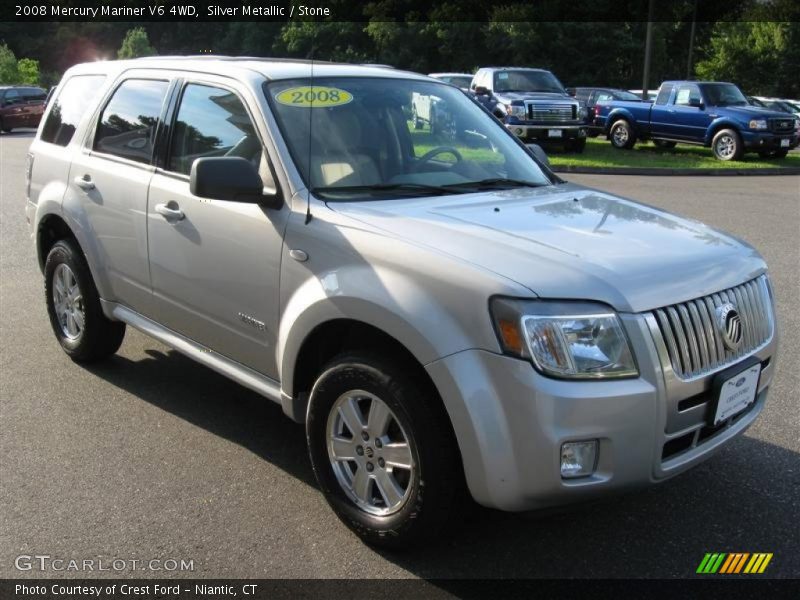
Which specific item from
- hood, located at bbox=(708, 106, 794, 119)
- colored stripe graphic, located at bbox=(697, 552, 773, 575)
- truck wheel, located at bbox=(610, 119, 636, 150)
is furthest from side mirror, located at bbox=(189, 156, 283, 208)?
truck wheel, located at bbox=(610, 119, 636, 150)

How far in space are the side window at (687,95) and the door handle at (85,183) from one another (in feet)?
61.9

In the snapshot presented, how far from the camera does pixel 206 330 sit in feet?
13.5

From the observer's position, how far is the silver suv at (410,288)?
2.81 metres

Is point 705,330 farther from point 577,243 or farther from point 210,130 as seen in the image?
point 210,130

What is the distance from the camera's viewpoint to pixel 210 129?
419cm

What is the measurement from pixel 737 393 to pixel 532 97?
1792 centimetres

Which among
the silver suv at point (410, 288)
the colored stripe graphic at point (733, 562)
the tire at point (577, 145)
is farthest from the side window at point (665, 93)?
the colored stripe graphic at point (733, 562)

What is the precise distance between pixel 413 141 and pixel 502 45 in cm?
4594

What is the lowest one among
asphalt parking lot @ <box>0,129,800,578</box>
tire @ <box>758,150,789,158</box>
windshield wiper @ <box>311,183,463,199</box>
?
asphalt parking lot @ <box>0,129,800,578</box>

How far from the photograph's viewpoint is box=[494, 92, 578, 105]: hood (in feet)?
65.9

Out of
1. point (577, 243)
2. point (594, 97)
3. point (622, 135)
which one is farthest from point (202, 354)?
point (594, 97)

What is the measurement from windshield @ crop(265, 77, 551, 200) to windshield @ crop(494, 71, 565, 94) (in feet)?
56.1

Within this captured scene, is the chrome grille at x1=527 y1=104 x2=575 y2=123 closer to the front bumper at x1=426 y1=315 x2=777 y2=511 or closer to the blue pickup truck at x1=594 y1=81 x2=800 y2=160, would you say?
the blue pickup truck at x1=594 y1=81 x2=800 y2=160

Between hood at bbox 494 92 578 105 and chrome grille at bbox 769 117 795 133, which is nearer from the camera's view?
chrome grille at bbox 769 117 795 133
